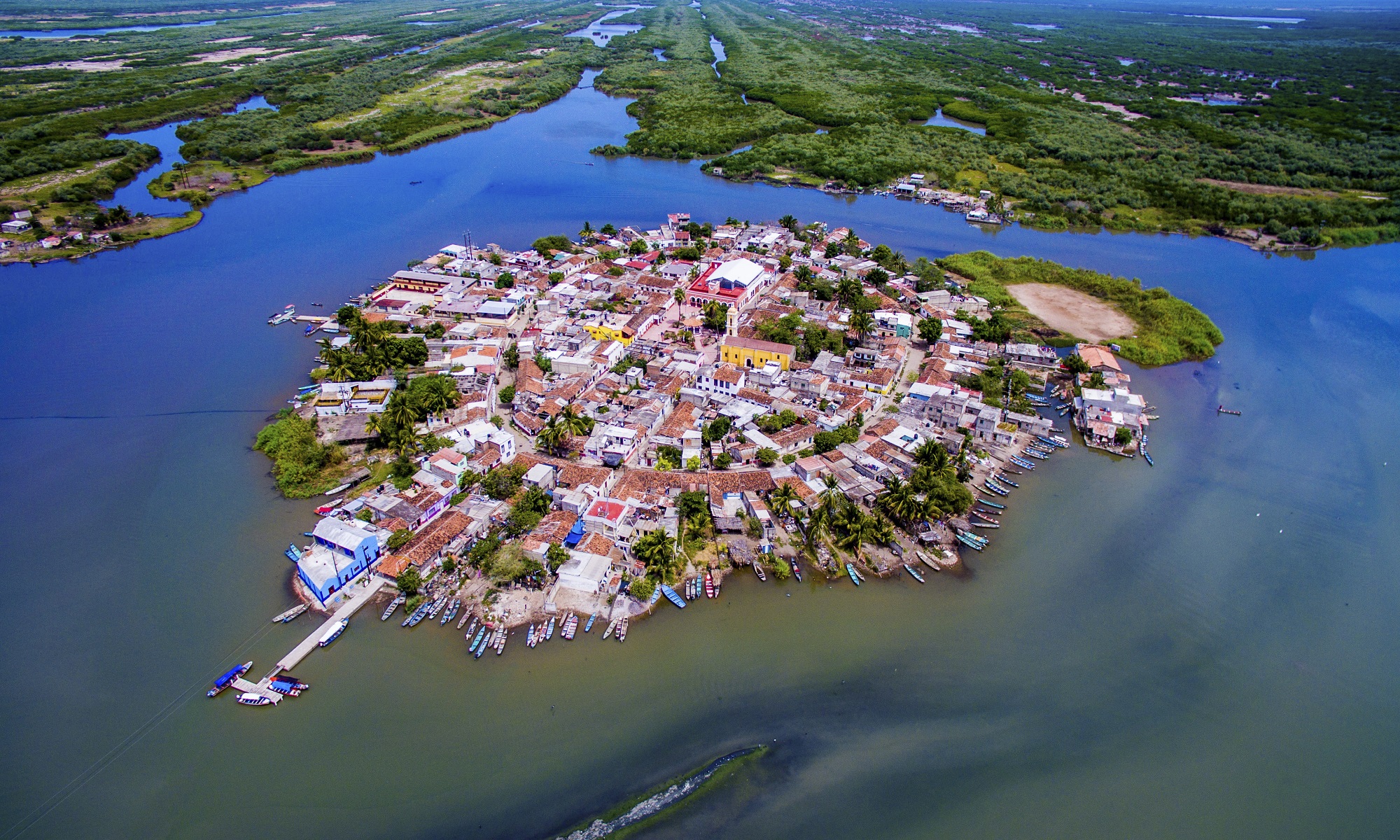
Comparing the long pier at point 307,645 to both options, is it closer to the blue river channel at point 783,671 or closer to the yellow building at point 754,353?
the blue river channel at point 783,671

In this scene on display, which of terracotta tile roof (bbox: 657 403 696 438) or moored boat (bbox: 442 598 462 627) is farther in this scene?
terracotta tile roof (bbox: 657 403 696 438)

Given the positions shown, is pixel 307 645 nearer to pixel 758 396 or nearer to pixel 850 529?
pixel 850 529

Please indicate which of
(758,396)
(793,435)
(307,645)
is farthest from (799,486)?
(307,645)

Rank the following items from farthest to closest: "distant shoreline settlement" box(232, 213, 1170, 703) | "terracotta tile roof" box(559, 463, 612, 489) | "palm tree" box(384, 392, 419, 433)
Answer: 1. "palm tree" box(384, 392, 419, 433)
2. "terracotta tile roof" box(559, 463, 612, 489)
3. "distant shoreline settlement" box(232, 213, 1170, 703)

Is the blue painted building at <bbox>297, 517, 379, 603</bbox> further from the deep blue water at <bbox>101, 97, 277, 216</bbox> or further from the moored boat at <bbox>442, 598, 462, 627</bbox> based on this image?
the deep blue water at <bbox>101, 97, 277, 216</bbox>

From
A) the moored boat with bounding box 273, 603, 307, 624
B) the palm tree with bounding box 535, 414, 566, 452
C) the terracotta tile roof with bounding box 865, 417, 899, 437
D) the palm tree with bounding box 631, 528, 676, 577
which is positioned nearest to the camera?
the moored boat with bounding box 273, 603, 307, 624

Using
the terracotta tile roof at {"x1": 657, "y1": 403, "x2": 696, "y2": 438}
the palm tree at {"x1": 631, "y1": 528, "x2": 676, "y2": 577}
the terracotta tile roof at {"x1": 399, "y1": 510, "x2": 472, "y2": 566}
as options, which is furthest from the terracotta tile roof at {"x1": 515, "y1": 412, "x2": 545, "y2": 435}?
the palm tree at {"x1": 631, "y1": 528, "x2": 676, "y2": 577}
